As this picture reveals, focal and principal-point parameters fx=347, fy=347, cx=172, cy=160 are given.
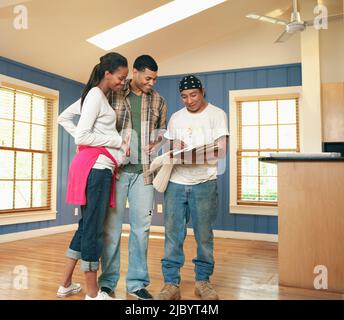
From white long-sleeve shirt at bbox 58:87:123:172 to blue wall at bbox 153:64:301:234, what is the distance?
3476mm

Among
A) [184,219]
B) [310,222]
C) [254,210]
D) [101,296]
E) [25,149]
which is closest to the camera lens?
[101,296]

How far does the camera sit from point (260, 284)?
2715 millimetres

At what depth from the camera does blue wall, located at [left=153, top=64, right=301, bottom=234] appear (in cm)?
Answer: 505

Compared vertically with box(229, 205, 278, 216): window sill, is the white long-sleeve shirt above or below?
above

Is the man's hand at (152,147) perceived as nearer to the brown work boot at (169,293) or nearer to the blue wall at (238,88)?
the brown work boot at (169,293)

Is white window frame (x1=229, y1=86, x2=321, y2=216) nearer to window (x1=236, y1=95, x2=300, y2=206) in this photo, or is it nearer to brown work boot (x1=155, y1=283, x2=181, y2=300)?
window (x1=236, y1=95, x2=300, y2=206)

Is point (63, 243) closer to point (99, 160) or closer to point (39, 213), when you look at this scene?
point (39, 213)

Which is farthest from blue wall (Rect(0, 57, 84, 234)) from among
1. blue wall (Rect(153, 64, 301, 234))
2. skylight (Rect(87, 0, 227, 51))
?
blue wall (Rect(153, 64, 301, 234))

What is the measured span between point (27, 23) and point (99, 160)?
2.80 m

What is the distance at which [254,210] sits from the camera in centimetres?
507

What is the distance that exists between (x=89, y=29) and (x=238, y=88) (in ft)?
7.69

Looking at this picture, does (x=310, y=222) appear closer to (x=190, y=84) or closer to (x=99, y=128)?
(x=190, y=84)

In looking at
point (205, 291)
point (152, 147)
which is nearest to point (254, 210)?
point (205, 291)
